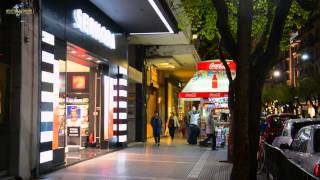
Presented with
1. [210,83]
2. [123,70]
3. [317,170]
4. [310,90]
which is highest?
[310,90]

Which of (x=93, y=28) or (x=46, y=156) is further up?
(x=93, y=28)

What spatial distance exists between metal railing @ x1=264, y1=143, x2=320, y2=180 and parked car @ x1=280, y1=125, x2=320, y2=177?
0.31 m

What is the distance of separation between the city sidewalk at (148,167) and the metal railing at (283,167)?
2504 millimetres

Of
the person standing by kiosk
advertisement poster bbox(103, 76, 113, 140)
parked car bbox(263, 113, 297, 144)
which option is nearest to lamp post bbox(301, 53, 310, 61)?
the person standing by kiosk

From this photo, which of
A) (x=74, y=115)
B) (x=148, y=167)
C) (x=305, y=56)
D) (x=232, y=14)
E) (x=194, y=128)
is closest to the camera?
(x=148, y=167)

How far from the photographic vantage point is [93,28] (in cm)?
1644

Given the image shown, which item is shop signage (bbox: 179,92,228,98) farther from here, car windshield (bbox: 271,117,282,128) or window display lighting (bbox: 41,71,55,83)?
window display lighting (bbox: 41,71,55,83)

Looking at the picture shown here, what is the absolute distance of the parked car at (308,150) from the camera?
8039 mm

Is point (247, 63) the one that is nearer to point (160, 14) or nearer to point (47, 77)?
point (47, 77)

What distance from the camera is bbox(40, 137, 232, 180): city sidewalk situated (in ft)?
40.7

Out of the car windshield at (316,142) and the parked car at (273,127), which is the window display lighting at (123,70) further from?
the car windshield at (316,142)

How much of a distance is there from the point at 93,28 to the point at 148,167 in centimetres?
521

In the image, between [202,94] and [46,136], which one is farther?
[202,94]

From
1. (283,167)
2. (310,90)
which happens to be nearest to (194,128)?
(283,167)
